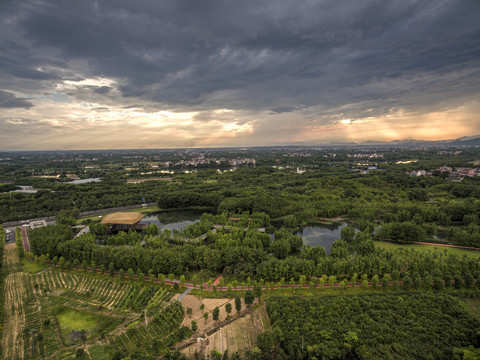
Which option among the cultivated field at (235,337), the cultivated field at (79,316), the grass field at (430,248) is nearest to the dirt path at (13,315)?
the cultivated field at (79,316)

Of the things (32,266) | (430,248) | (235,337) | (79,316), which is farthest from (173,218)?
(430,248)

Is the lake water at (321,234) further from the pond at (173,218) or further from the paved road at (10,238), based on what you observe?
the paved road at (10,238)

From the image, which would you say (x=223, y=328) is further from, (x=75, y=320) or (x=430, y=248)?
(x=430, y=248)

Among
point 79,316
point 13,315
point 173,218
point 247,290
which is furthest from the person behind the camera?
point 173,218

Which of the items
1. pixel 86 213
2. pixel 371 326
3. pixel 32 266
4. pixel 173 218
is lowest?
pixel 173 218

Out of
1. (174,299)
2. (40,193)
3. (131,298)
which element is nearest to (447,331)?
(174,299)

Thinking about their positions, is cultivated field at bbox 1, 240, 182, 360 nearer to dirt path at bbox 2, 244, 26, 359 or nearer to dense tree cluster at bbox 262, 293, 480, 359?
dirt path at bbox 2, 244, 26, 359

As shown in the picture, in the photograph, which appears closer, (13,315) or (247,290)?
(13,315)
